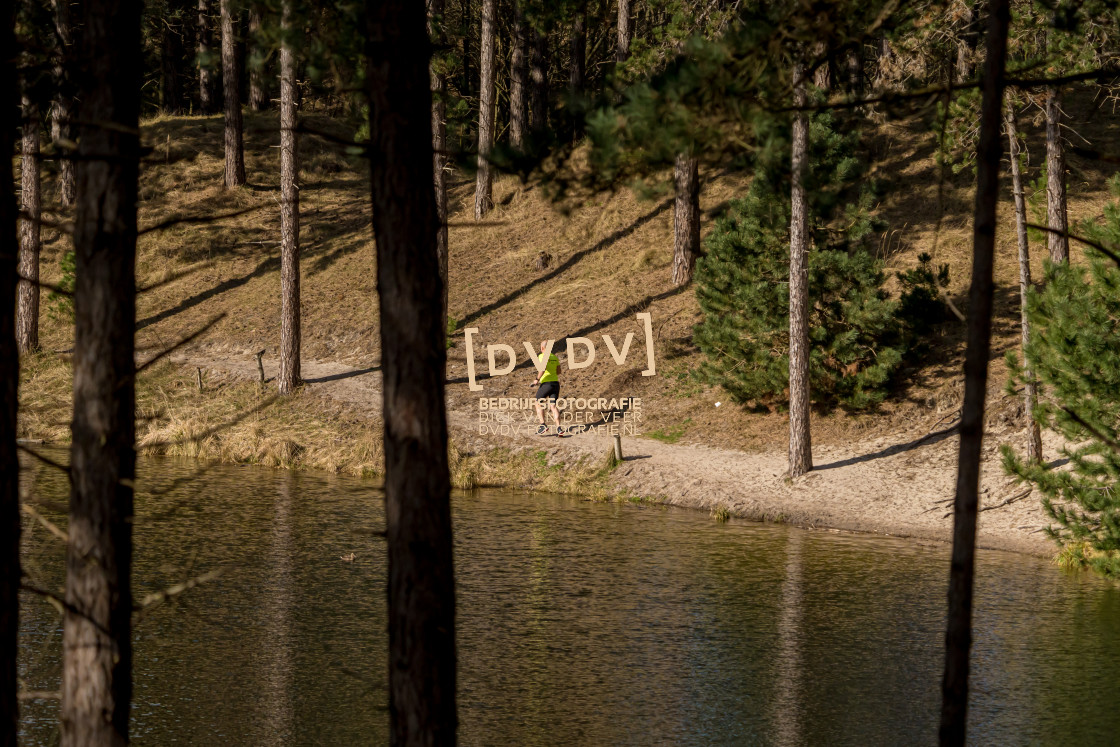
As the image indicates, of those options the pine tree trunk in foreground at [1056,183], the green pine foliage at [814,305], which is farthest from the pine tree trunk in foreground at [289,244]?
the pine tree trunk in foreground at [1056,183]

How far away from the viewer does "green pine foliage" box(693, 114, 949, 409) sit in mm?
21641

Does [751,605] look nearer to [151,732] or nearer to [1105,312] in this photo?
[1105,312]

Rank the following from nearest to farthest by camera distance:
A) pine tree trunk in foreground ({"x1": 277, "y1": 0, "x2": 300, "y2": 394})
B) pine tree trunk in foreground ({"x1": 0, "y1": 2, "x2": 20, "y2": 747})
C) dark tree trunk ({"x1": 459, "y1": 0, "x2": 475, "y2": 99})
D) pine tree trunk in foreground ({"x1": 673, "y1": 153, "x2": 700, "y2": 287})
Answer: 1. pine tree trunk in foreground ({"x1": 0, "y1": 2, "x2": 20, "y2": 747})
2. pine tree trunk in foreground ({"x1": 277, "y1": 0, "x2": 300, "y2": 394})
3. pine tree trunk in foreground ({"x1": 673, "y1": 153, "x2": 700, "y2": 287})
4. dark tree trunk ({"x1": 459, "y1": 0, "x2": 475, "y2": 99})

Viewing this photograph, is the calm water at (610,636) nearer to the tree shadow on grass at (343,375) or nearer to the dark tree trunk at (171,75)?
the tree shadow on grass at (343,375)

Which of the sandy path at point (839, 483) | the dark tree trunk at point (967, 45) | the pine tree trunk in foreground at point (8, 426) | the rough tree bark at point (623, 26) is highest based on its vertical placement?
the rough tree bark at point (623, 26)

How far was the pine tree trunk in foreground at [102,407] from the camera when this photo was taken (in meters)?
6.23

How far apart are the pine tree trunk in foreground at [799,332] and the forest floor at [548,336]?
58 centimetres

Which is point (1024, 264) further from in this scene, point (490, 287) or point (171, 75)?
point (171, 75)

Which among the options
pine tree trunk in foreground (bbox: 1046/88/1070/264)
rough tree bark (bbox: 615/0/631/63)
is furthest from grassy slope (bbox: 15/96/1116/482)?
rough tree bark (bbox: 615/0/631/63)

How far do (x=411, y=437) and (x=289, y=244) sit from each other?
20.8 m

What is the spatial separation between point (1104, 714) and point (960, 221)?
2126 centimetres

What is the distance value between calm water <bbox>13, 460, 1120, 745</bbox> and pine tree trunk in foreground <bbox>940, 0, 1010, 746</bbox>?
3.54 meters

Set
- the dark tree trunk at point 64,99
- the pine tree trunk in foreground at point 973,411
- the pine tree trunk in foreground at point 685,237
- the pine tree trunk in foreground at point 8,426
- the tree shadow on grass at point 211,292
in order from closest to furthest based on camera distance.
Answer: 1. the pine tree trunk in foreground at point 8,426
2. the pine tree trunk in foreground at point 973,411
3. the dark tree trunk at point 64,99
4. the pine tree trunk in foreground at point 685,237
5. the tree shadow on grass at point 211,292

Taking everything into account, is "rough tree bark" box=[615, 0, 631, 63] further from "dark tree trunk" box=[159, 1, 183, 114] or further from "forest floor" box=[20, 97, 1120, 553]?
"dark tree trunk" box=[159, 1, 183, 114]
